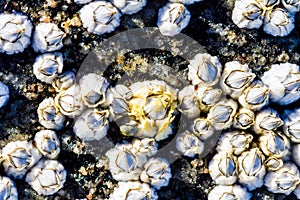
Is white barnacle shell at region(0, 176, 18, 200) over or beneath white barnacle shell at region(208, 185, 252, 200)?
over

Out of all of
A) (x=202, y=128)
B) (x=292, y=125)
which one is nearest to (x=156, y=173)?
(x=202, y=128)

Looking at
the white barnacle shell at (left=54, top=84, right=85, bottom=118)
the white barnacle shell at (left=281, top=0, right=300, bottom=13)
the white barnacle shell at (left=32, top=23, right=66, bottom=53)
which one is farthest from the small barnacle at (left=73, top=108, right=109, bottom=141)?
the white barnacle shell at (left=281, top=0, right=300, bottom=13)

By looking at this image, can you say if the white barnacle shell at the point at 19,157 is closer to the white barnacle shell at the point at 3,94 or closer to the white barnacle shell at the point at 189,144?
the white barnacle shell at the point at 3,94

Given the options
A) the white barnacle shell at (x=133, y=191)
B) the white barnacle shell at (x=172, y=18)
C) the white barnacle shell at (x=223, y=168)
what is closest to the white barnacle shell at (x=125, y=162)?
the white barnacle shell at (x=133, y=191)

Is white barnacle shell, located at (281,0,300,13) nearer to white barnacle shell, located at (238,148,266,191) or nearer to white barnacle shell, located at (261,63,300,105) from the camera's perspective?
white barnacle shell, located at (261,63,300,105)

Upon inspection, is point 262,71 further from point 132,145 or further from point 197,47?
point 132,145
